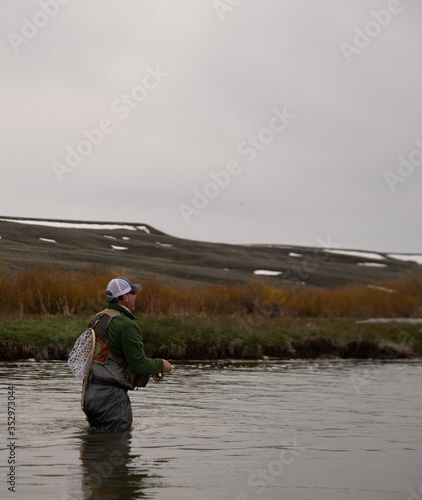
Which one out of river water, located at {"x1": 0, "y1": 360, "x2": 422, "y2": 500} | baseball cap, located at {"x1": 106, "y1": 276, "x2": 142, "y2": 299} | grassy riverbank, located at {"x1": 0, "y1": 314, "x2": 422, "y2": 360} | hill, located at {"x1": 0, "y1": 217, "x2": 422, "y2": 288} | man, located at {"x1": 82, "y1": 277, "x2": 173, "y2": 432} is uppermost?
hill, located at {"x1": 0, "y1": 217, "x2": 422, "y2": 288}

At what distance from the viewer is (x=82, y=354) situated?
10.9 metres

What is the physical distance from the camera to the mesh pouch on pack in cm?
1079

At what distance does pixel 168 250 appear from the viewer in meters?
104

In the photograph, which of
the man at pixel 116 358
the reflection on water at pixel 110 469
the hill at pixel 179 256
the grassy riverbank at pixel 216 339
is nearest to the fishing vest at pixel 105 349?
the man at pixel 116 358

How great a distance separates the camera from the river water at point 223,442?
29.4 ft

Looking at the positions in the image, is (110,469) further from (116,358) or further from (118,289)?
(118,289)

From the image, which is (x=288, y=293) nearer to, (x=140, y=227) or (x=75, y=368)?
(x=75, y=368)

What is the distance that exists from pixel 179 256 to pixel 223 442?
90.6 metres

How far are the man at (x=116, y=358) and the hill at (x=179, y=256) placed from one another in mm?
30433

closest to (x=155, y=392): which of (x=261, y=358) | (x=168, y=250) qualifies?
(x=261, y=358)

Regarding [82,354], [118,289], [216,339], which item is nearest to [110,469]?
[82,354]

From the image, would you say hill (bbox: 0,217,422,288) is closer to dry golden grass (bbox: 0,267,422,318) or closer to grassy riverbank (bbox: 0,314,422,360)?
dry golden grass (bbox: 0,267,422,318)

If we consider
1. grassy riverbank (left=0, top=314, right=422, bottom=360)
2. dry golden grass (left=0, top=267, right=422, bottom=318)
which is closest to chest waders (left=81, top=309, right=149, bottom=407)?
grassy riverbank (left=0, top=314, right=422, bottom=360)

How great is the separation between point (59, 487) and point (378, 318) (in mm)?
38160
